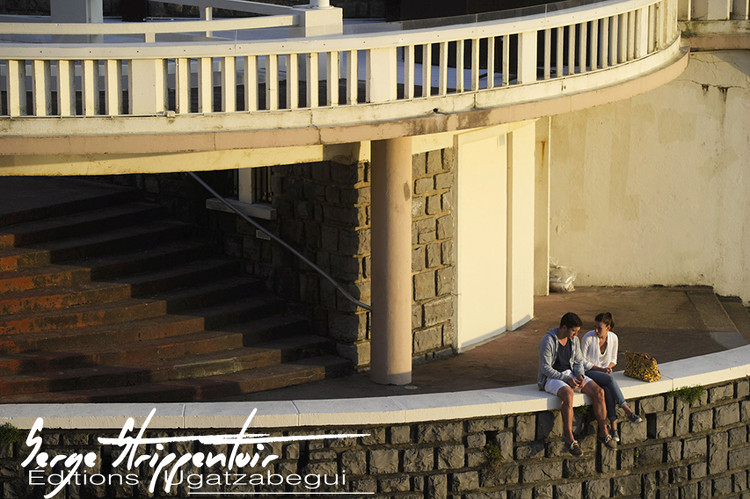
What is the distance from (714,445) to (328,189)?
4.37m

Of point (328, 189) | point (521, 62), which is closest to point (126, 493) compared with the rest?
point (328, 189)

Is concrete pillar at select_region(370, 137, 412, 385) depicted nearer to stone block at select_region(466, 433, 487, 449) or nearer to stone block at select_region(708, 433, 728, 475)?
stone block at select_region(466, 433, 487, 449)

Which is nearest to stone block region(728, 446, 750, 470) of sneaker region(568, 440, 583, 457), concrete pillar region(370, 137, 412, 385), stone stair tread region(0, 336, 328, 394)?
sneaker region(568, 440, 583, 457)

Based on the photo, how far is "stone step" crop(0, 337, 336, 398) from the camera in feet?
46.3

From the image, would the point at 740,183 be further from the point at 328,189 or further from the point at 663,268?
the point at 328,189

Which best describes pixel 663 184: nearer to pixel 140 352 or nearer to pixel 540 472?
pixel 540 472

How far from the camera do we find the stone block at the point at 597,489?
1420 centimetres

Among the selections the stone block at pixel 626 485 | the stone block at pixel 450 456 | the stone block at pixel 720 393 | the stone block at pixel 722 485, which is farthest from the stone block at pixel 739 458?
the stone block at pixel 450 456

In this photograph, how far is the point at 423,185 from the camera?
16000 mm

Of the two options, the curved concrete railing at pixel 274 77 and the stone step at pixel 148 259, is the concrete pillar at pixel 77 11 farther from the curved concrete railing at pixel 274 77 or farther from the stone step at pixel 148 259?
the stone step at pixel 148 259

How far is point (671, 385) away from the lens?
14.3m

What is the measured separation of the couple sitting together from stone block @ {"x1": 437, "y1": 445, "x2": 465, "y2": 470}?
36.2 inches

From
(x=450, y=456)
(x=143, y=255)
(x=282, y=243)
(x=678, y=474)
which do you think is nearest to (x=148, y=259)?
(x=143, y=255)

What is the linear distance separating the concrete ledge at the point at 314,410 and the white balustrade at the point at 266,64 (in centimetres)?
239
